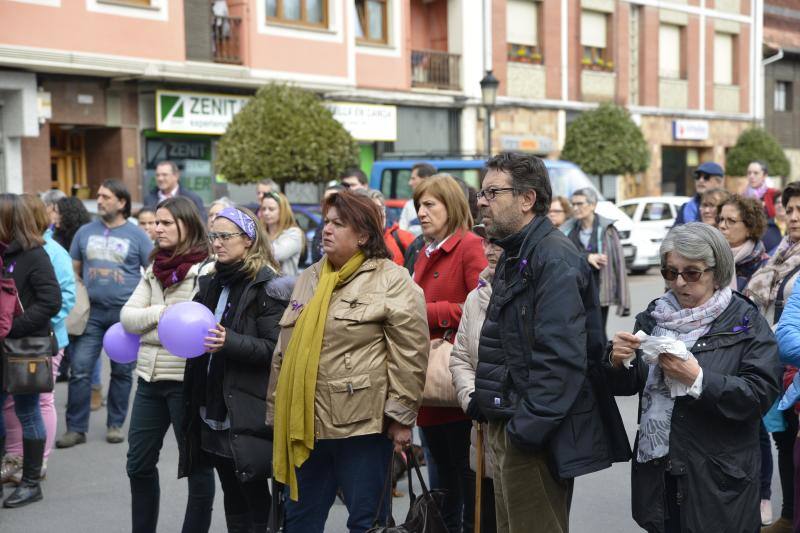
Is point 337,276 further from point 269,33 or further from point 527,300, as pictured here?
point 269,33

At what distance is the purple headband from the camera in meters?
4.77

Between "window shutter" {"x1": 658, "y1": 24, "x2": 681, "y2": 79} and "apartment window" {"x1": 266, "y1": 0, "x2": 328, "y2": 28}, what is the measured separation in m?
14.0

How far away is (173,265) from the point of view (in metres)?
5.27

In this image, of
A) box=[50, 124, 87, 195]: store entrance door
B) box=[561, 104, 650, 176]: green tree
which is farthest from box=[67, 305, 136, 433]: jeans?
box=[561, 104, 650, 176]: green tree

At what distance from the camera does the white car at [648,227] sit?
2092cm

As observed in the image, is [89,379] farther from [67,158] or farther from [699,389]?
[67,158]

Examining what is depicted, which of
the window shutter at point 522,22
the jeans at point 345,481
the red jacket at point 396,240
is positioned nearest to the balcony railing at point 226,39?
the window shutter at point 522,22

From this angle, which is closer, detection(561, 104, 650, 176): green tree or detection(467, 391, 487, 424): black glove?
detection(467, 391, 487, 424): black glove

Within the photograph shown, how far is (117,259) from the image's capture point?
8.34m

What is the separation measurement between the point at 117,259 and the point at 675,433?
5.77 m

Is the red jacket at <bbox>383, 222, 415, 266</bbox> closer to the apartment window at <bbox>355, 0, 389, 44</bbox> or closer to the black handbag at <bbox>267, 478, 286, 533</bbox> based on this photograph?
the black handbag at <bbox>267, 478, 286, 533</bbox>

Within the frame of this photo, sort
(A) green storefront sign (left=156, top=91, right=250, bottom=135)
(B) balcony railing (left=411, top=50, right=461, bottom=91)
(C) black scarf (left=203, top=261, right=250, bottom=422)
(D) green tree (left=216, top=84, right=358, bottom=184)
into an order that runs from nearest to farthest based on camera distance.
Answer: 1. (C) black scarf (left=203, top=261, right=250, bottom=422)
2. (D) green tree (left=216, top=84, right=358, bottom=184)
3. (A) green storefront sign (left=156, top=91, right=250, bottom=135)
4. (B) balcony railing (left=411, top=50, right=461, bottom=91)

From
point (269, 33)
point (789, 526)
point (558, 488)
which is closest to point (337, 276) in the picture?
point (558, 488)

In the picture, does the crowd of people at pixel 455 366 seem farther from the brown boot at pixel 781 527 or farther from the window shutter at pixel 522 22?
the window shutter at pixel 522 22
